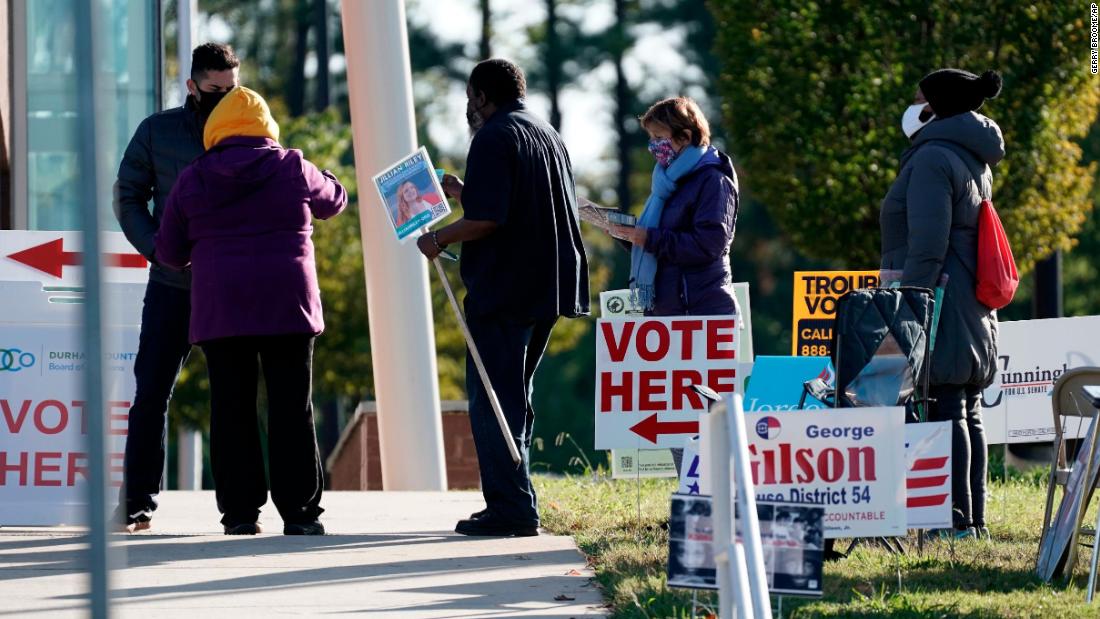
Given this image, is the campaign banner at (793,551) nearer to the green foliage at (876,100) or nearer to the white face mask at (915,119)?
the white face mask at (915,119)

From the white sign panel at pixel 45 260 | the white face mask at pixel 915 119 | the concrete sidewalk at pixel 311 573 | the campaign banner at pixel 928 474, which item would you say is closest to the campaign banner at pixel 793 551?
the concrete sidewalk at pixel 311 573

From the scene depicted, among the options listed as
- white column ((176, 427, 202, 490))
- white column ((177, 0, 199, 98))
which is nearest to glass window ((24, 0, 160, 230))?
white column ((177, 0, 199, 98))

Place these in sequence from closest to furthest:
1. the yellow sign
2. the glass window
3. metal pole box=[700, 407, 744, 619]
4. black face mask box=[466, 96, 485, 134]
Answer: metal pole box=[700, 407, 744, 619], black face mask box=[466, 96, 485, 134], the yellow sign, the glass window

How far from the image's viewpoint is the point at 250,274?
6.86m

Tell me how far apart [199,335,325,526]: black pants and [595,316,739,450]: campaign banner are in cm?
125

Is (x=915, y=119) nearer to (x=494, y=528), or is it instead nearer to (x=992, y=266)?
(x=992, y=266)

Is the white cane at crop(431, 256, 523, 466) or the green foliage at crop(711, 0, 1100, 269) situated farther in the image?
the green foliage at crop(711, 0, 1100, 269)

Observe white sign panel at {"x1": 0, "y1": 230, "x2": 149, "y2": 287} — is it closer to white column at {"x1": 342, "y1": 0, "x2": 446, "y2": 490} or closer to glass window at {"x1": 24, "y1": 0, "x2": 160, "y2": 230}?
glass window at {"x1": 24, "y1": 0, "x2": 160, "y2": 230}

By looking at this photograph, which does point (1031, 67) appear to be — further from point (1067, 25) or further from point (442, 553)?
point (442, 553)

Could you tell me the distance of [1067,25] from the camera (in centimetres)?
1504

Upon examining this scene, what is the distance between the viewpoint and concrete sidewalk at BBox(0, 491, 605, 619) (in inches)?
222

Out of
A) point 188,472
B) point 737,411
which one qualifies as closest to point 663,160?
point 737,411

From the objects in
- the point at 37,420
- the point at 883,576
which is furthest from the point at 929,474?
the point at 37,420

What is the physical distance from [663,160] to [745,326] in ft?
7.82
